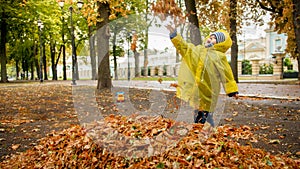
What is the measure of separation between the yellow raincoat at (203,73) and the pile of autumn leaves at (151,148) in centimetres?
87

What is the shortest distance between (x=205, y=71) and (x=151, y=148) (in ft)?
5.77

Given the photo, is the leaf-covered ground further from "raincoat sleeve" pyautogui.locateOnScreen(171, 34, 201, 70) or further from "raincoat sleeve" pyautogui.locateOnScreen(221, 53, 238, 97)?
"raincoat sleeve" pyautogui.locateOnScreen(171, 34, 201, 70)

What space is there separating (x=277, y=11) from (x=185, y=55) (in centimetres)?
1841

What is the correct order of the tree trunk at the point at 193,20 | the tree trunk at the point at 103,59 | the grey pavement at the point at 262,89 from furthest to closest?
the tree trunk at the point at 103,59 → the grey pavement at the point at 262,89 → the tree trunk at the point at 193,20

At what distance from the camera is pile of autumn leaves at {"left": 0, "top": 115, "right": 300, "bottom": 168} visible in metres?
3.12

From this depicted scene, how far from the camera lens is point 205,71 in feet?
15.0

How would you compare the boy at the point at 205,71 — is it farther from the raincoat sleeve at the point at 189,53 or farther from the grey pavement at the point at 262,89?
the grey pavement at the point at 262,89

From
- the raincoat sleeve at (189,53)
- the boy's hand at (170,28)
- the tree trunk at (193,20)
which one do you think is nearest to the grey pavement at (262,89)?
the tree trunk at (193,20)

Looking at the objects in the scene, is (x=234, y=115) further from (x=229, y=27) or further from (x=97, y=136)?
(x=229, y=27)

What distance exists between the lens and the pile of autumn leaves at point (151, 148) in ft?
10.2

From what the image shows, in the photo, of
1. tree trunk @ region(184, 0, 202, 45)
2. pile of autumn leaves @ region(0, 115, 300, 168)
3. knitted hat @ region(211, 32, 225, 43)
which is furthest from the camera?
tree trunk @ region(184, 0, 202, 45)

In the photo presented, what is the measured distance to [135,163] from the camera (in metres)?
3.17

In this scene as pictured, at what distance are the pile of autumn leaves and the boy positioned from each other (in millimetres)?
875

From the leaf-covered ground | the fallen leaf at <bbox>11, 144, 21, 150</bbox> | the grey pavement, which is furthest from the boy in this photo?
the grey pavement
